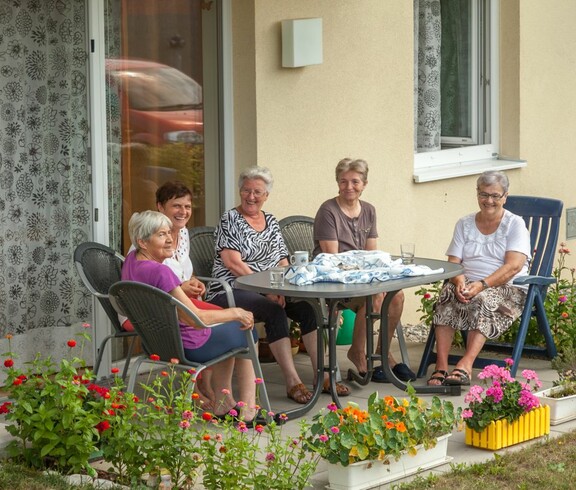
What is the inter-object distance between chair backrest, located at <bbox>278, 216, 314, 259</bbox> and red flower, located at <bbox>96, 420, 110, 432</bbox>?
2758 millimetres

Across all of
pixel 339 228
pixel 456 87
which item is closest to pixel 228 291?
pixel 339 228

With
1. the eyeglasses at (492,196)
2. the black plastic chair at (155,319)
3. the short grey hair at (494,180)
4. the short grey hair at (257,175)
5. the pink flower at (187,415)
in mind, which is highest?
the short grey hair at (257,175)

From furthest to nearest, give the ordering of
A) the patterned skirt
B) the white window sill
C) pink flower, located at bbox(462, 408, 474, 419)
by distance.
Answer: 1. the white window sill
2. the patterned skirt
3. pink flower, located at bbox(462, 408, 474, 419)

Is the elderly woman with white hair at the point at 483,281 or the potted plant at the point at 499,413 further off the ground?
the elderly woman with white hair at the point at 483,281

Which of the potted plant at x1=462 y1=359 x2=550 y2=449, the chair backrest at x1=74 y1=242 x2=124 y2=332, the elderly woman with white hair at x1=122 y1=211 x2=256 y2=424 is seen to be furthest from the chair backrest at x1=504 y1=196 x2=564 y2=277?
the chair backrest at x1=74 y1=242 x2=124 y2=332

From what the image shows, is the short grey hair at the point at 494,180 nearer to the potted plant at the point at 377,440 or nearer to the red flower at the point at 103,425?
the potted plant at the point at 377,440

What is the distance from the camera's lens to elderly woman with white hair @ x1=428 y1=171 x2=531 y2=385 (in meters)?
6.70

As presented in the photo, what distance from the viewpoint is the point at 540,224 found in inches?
293

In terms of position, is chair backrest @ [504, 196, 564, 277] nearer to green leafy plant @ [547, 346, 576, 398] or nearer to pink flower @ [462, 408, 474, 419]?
green leafy plant @ [547, 346, 576, 398]

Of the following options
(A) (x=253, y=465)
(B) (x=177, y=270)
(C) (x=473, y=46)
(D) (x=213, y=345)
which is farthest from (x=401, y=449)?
(C) (x=473, y=46)

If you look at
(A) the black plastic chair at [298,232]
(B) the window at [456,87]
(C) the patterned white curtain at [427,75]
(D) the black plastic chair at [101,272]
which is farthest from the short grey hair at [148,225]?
(C) the patterned white curtain at [427,75]

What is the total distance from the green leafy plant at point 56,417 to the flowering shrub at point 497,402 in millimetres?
1649

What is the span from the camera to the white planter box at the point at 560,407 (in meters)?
5.78

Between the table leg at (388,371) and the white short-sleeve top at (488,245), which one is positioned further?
the white short-sleeve top at (488,245)
